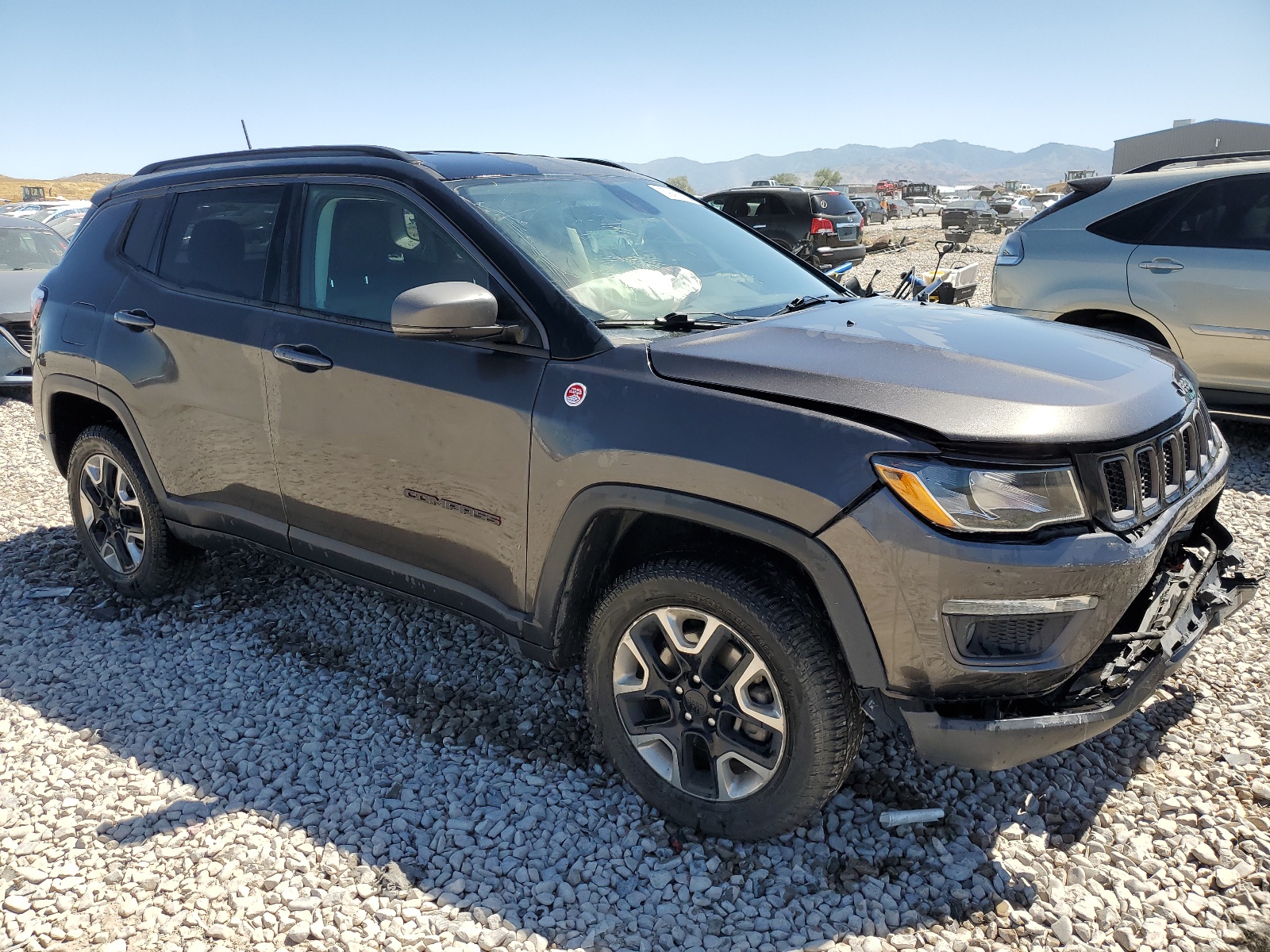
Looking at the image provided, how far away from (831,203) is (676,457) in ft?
50.2

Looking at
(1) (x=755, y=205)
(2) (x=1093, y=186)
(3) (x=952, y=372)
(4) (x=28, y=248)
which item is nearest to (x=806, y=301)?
(3) (x=952, y=372)

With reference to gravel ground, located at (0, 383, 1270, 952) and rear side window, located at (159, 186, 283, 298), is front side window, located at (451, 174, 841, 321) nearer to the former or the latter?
rear side window, located at (159, 186, 283, 298)

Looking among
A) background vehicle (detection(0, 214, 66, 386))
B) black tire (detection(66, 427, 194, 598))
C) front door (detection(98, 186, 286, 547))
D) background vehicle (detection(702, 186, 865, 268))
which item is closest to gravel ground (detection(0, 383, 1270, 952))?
black tire (detection(66, 427, 194, 598))

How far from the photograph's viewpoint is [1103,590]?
2.13 m

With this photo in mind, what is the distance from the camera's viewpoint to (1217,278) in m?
5.55

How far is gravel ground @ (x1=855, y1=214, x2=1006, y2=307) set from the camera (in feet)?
50.9

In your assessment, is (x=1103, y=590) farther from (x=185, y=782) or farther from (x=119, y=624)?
(x=119, y=624)

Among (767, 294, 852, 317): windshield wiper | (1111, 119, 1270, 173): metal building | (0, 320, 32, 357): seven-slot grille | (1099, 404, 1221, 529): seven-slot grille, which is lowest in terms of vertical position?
(0, 320, 32, 357): seven-slot grille

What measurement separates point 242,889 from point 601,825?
Result: 1.00 m

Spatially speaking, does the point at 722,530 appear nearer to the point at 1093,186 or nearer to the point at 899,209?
the point at 1093,186

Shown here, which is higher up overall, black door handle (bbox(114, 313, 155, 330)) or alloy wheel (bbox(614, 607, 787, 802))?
black door handle (bbox(114, 313, 155, 330))

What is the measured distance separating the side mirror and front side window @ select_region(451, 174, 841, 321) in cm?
26

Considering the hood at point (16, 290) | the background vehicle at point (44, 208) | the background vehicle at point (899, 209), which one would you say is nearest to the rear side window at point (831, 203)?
the hood at point (16, 290)

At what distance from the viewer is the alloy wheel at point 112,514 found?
4098mm
